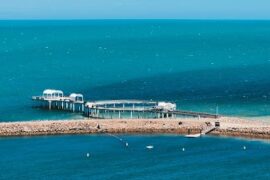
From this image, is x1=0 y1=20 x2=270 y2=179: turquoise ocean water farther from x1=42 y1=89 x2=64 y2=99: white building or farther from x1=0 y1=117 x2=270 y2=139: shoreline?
x1=42 y1=89 x2=64 y2=99: white building

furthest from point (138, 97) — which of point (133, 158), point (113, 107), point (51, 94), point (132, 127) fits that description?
point (133, 158)

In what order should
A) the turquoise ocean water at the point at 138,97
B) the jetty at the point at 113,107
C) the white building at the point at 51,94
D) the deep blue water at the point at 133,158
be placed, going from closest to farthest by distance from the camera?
the deep blue water at the point at 133,158 < the turquoise ocean water at the point at 138,97 < the jetty at the point at 113,107 < the white building at the point at 51,94

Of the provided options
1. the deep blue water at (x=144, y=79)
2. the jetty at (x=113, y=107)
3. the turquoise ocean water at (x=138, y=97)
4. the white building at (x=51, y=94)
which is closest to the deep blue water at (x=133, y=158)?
the turquoise ocean water at (x=138, y=97)

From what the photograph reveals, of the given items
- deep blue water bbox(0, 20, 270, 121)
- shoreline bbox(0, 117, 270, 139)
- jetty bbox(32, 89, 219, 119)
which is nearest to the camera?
shoreline bbox(0, 117, 270, 139)

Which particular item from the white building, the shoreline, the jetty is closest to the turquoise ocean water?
the shoreline

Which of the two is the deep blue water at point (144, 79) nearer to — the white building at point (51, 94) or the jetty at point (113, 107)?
the jetty at point (113, 107)

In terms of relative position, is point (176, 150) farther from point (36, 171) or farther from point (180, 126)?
point (36, 171)
